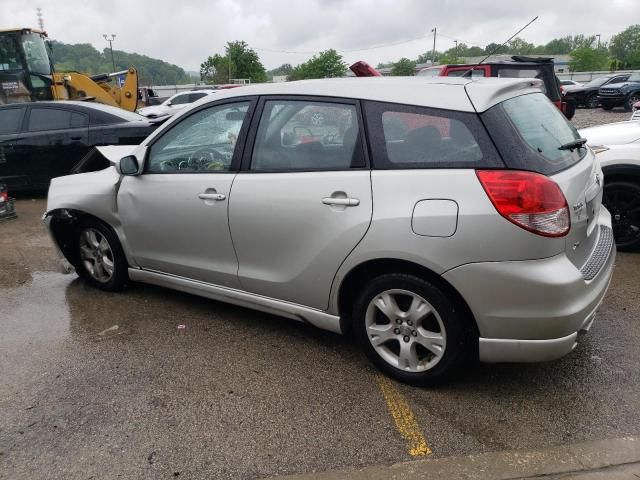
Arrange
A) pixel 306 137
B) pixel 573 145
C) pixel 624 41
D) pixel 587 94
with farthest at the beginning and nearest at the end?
1. pixel 624 41
2. pixel 587 94
3. pixel 306 137
4. pixel 573 145

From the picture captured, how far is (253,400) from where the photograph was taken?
2.90 meters

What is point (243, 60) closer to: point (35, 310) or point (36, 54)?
point (36, 54)

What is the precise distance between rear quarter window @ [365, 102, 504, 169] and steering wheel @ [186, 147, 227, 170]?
3.63 feet

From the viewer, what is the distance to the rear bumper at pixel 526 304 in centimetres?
247

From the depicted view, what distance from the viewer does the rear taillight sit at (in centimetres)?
246

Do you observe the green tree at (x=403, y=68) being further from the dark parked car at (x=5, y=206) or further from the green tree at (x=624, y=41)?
the green tree at (x=624, y=41)

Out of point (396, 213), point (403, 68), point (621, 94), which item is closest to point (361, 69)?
point (396, 213)

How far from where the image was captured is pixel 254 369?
3.22 m

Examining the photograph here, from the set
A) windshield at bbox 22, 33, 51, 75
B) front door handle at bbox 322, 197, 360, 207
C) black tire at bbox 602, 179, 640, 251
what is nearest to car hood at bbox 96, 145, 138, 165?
front door handle at bbox 322, 197, 360, 207

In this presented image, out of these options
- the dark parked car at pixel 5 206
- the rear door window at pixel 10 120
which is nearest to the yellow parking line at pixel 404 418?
the dark parked car at pixel 5 206

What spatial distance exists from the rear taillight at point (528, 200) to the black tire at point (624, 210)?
2.90m

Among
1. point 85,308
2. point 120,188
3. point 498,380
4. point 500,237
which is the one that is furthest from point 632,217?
point 85,308

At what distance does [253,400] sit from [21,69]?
12.2 meters

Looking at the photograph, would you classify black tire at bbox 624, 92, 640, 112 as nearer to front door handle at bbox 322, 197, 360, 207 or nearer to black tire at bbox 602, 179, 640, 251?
black tire at bbox 602, 179, 640, 251
